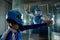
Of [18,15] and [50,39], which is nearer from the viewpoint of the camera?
[18,15]

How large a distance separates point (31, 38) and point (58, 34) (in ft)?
1.55

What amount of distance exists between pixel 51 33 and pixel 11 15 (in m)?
1.74

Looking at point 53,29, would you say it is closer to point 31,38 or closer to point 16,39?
point 31,38

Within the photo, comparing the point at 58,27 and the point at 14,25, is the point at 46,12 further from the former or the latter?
the point at 14,25

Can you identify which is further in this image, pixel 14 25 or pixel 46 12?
pixel 46 12

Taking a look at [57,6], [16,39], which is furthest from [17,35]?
[57,6]

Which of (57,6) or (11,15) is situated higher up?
(57,6)

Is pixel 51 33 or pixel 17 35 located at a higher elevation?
pixel 17 35

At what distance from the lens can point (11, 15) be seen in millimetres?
749

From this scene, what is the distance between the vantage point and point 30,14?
2355 millimetres

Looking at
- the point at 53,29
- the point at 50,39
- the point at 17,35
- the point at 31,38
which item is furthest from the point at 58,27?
the point at 17,35

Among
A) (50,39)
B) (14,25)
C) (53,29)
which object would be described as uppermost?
(14,25)

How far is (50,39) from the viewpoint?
2348 millimetres

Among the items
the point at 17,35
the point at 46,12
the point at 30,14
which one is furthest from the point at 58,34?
the point at 17,35
